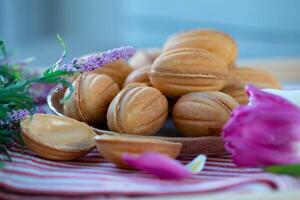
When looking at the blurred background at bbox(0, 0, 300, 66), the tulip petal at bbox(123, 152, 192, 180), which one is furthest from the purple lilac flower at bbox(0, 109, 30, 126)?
the blurred background at bbox(0, 0, 300, 66)

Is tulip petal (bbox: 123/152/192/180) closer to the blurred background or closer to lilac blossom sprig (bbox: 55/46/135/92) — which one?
lilac blossom sprig (bbox: 55/46/135/92)

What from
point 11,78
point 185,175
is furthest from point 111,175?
point 11,78

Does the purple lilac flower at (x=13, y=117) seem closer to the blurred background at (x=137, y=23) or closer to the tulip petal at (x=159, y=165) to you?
the tulip petal at (x=159, y=165)

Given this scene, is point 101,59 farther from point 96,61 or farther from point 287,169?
point 287,169

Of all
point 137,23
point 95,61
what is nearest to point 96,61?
point 95,61

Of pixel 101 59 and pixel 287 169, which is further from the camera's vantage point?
pixel 101 59

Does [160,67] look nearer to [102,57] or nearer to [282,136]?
[102,57]
